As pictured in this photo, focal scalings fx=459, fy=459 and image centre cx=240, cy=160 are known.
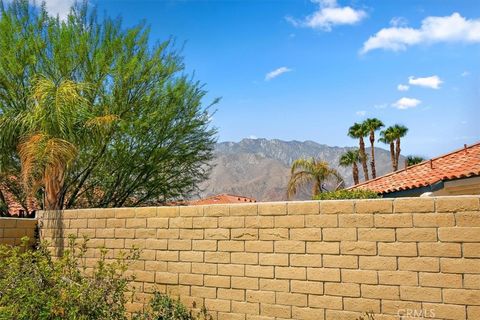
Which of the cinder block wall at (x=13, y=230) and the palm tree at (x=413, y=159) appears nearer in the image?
the cinder block wall at (x=13, y=230)

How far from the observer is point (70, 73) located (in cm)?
1344

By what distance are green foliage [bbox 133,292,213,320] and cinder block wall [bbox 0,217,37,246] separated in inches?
144

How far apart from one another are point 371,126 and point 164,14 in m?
29.6

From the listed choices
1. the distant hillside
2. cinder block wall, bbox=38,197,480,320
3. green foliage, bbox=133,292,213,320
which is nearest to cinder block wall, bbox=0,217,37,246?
cinder block wall, bbox=38,197,480,320

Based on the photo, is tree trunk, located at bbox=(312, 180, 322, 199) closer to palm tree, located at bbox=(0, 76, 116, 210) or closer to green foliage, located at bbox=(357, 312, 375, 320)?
palm tree, located at bbox=(0, 76, 116, 210)

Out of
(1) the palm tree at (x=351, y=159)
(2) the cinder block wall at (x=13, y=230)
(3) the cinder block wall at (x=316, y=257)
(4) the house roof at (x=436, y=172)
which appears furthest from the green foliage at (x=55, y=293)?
(1) the palm tree at (x=351, y=159)

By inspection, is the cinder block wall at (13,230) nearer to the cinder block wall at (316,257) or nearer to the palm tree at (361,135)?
the cinder block wall at (316,257)

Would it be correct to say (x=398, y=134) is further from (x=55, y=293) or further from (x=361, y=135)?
(x=55, y=293)

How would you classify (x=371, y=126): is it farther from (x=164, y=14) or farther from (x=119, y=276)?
(x=119, y=276)

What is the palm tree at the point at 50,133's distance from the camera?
9.90 meters

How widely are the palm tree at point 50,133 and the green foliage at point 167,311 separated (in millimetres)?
4184


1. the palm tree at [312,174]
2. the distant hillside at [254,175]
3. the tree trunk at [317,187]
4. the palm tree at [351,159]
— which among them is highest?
the distant hillside at [254,175]

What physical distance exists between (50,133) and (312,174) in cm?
2561

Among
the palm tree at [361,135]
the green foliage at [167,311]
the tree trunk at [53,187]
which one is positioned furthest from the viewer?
the palm tree at [361,135]
